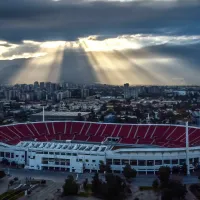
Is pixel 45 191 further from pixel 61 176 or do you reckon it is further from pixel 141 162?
pixel 141 162

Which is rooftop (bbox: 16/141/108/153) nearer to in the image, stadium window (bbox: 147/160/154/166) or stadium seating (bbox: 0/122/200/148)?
stadium seating (bbox: 0/122/200/148)

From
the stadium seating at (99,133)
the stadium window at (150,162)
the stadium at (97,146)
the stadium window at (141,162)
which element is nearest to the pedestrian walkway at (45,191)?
the stadium at (97,146)

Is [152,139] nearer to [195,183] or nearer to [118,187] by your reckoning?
[195,183]

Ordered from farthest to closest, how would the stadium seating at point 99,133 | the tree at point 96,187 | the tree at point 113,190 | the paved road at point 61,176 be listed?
1. the stadium seating at point 99,133
2. the paved road at point 61,176
3. the tree at point 96,187
4. the tree at point 113,190

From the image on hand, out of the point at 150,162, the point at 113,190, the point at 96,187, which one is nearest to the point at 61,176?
the point at 96,187

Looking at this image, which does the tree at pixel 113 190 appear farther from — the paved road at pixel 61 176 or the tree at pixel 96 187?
the paved road at pixel 61 176

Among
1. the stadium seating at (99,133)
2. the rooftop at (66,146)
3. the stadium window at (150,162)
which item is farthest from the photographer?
the stadium seating at (99,133)

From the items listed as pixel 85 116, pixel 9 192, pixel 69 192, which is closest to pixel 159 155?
pixel 69 192

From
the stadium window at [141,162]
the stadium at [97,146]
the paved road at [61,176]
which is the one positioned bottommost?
the paved road at [61,176]
